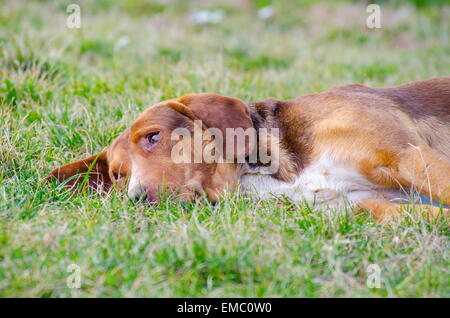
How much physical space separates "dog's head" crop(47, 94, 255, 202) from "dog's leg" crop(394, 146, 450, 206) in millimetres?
1101

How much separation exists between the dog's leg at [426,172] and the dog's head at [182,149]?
1.10 meters

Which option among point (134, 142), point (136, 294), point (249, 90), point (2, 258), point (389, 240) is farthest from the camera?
point (249, 90)

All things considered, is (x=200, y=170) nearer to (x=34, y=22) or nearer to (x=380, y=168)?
(x=380, y=168)

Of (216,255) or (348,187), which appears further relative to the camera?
(348,187)

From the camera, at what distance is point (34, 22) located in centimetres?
951

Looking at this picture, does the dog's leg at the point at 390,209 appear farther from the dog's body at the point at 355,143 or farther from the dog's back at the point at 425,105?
the dog's back at the point at 425,105

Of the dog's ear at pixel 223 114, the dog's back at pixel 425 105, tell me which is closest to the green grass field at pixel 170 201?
the dog's ear at pixel 223 114

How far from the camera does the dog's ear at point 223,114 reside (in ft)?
13.1

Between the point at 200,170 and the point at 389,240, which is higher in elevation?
the point at 200,170

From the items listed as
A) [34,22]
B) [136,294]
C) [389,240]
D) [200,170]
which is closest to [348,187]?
[389,240]

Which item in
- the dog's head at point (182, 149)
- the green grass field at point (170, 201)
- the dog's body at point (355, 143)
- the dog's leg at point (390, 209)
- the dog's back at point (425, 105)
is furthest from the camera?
the dog's back at point (425, 105)

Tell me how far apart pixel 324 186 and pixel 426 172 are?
72 cm

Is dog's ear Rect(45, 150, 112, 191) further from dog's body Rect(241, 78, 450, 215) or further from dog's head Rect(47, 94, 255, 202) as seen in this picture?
dog's body Rect(241, 78, 450, 215)

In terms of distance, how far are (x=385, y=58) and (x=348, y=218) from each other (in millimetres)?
6074
